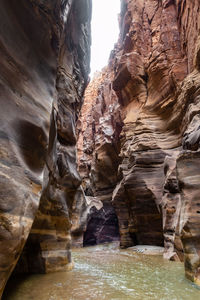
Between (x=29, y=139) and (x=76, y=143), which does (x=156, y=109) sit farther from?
(x=29, y=139)

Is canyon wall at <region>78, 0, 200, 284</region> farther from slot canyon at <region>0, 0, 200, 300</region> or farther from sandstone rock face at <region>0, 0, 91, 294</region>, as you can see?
sandstone rock face at <region>0, 0, 91, 294</region>

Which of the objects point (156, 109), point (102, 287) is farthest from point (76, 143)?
point (102, 287)

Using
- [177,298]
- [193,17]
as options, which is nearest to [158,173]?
[193,17]

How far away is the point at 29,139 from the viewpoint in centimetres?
427

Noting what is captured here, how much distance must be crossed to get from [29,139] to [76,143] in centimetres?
868

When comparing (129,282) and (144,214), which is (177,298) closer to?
(129,282)

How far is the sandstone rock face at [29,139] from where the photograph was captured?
11.3ft

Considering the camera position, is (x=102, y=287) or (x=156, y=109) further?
(x=156, y=109)

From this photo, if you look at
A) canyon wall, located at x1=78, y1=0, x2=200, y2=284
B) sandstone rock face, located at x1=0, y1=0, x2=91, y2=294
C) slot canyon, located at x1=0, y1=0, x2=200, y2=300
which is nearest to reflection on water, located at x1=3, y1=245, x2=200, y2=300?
slot canyon, located at x1=0, y1=0, x2=200, y2=300

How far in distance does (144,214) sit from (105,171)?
38.7 feet

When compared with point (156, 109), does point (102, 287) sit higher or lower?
lower

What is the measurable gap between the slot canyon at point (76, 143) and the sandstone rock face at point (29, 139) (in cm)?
2

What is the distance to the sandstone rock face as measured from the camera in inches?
136

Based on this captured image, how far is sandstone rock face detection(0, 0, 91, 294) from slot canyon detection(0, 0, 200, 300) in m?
0.02
